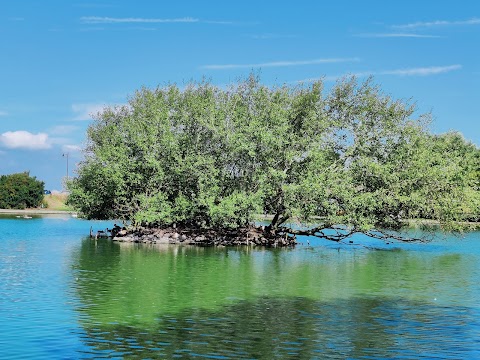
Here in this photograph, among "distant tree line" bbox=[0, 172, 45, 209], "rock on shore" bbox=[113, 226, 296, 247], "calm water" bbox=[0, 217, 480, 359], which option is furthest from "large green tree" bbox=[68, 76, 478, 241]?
"distant tree line" bbox=[0, 172, 45, 209]

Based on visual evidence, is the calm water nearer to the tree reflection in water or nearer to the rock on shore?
the tree reflection in water

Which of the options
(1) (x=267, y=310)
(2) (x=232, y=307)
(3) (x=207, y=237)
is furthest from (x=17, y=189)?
(1) (x=267, y=310)

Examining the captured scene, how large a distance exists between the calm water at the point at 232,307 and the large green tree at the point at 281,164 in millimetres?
11737

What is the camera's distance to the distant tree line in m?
144

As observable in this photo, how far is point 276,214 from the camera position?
6519 cm

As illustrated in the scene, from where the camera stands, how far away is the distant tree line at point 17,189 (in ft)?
473

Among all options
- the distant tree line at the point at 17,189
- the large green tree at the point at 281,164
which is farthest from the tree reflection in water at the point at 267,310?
the distant tree line at the point at 17,189

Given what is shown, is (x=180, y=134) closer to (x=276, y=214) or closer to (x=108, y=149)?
(x=108, y=149)

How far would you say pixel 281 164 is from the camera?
63.3m

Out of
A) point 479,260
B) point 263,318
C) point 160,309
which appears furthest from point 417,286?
point 479,260

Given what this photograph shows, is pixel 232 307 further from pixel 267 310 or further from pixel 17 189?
pixel 17 189

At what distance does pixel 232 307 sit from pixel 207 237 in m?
37.2

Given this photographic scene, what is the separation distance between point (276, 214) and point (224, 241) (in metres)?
6.60

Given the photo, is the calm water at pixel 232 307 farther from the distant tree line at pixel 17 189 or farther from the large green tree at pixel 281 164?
the distant tree line at pixel 17 189
